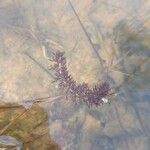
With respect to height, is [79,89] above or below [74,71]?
below

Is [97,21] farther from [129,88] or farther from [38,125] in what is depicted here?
[38,125]

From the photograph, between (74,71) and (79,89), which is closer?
(79,89)

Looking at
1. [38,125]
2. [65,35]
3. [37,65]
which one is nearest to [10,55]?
[37,65]
